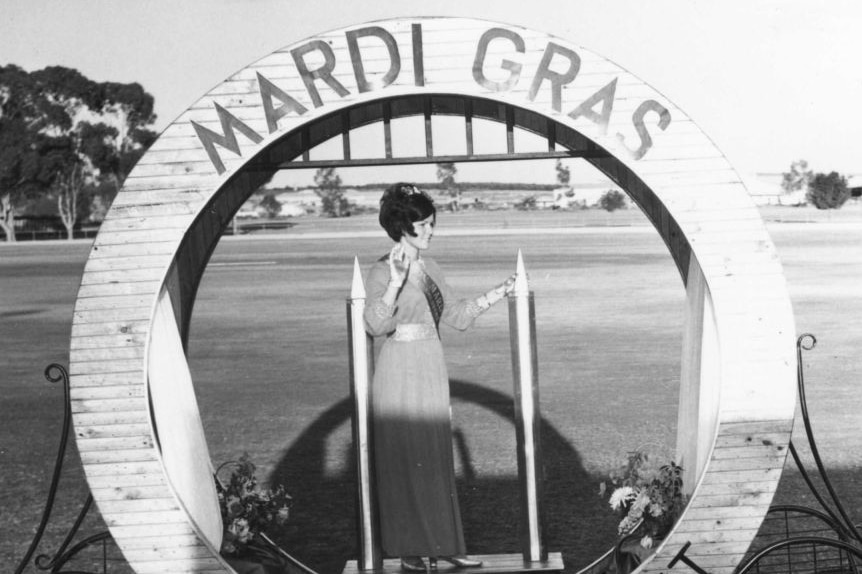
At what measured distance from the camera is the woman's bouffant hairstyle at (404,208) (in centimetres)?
595

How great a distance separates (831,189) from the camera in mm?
70000

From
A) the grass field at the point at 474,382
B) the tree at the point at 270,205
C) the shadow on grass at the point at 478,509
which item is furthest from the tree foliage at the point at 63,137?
the shadow on grass at the point at 478,509

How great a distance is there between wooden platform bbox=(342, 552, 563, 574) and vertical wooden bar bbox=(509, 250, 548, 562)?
0.18ft

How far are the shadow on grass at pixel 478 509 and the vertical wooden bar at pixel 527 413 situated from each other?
1.63 metres

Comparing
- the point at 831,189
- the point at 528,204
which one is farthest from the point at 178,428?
the point at 528,204

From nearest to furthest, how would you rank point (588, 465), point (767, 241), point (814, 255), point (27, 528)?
point (767, 241), point (27, 528), point (588, 465), point (814, 255)

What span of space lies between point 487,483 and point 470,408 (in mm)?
3922

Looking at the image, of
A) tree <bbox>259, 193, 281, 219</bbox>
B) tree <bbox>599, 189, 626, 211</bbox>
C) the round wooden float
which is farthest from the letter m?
tree <bbox>259, 193, 281, 219</bbox>

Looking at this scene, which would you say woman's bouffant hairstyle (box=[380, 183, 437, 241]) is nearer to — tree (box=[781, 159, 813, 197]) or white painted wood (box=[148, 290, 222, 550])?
white painted wood (box=[148, 290, 222, 550])

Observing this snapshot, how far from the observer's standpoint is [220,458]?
38.2ft

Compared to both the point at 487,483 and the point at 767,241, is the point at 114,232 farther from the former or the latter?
the point at 487,483

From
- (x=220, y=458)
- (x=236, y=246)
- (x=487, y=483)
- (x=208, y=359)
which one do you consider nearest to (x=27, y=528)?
(x=220, y=458)

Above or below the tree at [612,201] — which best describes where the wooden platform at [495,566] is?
below

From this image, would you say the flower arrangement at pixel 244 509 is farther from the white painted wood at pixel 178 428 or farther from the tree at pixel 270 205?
the tree at pixel 270 205
